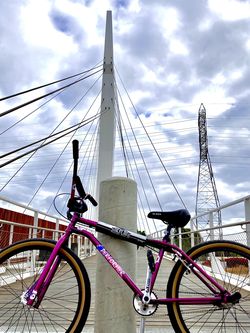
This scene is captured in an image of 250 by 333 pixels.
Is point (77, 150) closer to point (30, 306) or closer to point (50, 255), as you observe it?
point (50, 255)

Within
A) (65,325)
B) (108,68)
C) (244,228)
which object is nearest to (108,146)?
(108,68)

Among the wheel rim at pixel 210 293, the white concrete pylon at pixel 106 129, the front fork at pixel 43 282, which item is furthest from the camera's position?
the white concrete pylon at pixel 106 129

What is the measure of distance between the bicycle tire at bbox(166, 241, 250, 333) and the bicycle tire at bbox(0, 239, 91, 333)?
0.44 metres

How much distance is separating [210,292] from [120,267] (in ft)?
1.57

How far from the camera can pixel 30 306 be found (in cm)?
155

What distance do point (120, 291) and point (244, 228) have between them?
1.72 m

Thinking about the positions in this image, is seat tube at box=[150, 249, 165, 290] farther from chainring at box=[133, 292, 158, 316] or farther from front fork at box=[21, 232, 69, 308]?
front fork at box=[21, 232, 69, 308]

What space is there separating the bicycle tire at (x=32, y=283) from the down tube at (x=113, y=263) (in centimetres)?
12

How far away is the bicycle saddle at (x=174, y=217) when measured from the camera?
1681mm

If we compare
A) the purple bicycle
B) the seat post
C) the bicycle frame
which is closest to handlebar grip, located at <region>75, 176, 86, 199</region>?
the purple bicycle

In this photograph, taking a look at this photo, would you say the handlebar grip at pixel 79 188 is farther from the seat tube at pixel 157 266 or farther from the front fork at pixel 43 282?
the seat tube at pixel 157 266

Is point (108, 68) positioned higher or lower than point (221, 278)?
higher

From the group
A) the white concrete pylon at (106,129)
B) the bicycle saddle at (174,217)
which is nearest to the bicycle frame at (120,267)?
the bicycle saddle at (174,217)

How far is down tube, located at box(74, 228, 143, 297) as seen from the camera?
1583mm
